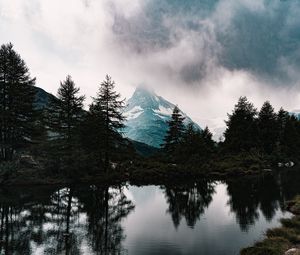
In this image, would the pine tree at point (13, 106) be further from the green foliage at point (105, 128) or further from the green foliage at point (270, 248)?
the green foliage at point (270, 248)

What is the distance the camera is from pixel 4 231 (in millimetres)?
23000

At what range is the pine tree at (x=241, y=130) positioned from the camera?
8412 cm

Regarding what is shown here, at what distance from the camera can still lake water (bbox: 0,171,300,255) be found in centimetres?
1964

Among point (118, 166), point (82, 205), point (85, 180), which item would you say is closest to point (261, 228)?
point (82, 205)

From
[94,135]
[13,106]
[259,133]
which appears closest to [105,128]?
[94,135]

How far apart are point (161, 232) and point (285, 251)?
8.43 metres

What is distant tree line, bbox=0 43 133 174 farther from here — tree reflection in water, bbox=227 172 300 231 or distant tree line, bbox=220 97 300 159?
distant tree line, bbox=220 97 300 159

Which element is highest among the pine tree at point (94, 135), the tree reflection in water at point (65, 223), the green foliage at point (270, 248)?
the pine tree at point (94, 135)

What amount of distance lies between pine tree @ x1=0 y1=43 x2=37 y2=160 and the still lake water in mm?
9539

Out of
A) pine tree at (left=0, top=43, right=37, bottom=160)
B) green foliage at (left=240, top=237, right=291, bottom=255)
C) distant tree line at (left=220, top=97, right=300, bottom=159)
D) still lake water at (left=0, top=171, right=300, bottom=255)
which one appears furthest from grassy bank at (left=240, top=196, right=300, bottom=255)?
distant tree line at (left=220, top=97, right=300, bottom=159)

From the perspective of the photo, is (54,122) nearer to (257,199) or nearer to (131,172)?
(131,172)

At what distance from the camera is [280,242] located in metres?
18.3

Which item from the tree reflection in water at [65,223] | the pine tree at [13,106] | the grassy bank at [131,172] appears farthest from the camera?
the pine tree at [13,106]

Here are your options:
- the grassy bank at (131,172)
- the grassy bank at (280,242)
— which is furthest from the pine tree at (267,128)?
the grassy bank at (280,242)
